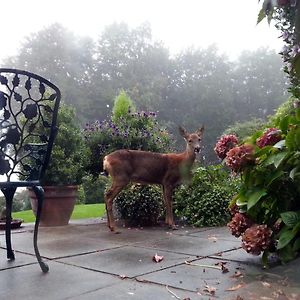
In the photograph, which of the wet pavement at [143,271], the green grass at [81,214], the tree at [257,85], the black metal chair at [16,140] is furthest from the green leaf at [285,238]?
the tree at [257,85]

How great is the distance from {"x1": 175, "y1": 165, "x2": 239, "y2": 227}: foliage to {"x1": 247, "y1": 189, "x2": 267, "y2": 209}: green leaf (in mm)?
2477

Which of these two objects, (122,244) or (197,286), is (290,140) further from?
(122,244)

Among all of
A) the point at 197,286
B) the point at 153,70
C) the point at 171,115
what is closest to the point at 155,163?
the point at 197,286

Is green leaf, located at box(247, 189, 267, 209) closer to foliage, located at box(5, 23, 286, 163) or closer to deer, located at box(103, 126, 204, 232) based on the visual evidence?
deer, located at box(103, 126, 204, 232)

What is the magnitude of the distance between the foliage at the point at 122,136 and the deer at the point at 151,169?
874 millimetres

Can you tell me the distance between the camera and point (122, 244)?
3875 millimetres

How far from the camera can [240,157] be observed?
2.85 metres

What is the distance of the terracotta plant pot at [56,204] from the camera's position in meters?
5.42

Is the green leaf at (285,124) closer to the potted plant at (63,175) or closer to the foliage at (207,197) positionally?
the foliage at (207,197)

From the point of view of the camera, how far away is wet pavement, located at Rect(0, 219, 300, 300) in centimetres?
224

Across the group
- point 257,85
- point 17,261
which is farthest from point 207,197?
point 257,85

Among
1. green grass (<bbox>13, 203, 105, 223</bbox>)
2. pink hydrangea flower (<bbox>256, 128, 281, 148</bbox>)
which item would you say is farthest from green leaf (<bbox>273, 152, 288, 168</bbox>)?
green grass (<bbox>13, 203, 105, 223</bbox>)

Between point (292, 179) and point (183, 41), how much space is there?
35.7 metres

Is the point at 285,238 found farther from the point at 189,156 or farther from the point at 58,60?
the point at 58,60
